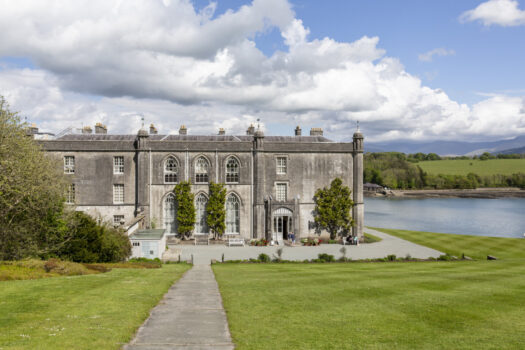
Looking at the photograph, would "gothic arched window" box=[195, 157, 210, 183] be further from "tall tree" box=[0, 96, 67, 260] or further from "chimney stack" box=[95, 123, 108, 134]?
"tall tree" box=[0, 96, 67, 260]

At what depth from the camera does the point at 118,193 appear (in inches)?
1500

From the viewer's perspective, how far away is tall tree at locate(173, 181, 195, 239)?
37.5 metres

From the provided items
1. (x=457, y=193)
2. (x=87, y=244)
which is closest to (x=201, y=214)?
(x=87, y=244)

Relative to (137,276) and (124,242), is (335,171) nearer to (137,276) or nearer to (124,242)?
(124,242)

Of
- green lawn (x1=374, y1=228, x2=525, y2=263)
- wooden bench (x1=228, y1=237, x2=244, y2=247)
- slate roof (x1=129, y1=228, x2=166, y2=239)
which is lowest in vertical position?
green lawn (x1=374, y1=228, x2=525, y2=263)

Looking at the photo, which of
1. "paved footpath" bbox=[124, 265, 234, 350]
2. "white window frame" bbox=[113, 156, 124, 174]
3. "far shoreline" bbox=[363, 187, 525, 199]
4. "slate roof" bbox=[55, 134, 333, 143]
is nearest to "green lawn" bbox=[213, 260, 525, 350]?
"paved footpath" bbox=[124, 265, 234, 350]

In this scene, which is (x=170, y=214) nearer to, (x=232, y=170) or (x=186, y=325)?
(x=232, y=170)

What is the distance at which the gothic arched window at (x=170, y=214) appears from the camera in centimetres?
3822

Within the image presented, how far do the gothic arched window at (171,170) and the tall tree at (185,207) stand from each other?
1.22 meters

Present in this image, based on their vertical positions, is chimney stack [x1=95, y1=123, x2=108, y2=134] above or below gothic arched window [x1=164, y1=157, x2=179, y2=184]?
above

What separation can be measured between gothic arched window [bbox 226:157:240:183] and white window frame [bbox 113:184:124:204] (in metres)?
10.9

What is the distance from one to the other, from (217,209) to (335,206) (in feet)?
40.5

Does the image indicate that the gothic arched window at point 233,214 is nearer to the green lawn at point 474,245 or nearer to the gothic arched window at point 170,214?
the gothic arched window at point 170,214

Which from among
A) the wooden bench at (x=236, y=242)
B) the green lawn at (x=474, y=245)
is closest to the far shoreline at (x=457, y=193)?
the green lawn at (x=474, y=245)
